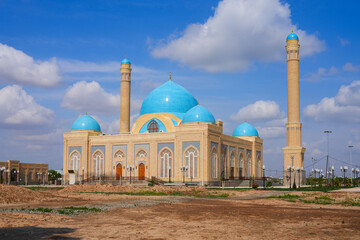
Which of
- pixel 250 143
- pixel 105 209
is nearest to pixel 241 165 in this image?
pixel 250 143

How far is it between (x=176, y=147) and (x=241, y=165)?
40.3 ft

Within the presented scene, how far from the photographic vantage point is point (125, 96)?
184 ft

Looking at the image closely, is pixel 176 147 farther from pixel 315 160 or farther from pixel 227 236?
pixel 227 236

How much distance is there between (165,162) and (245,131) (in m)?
15.8

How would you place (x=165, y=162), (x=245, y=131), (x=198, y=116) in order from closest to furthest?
(x=198, y=116) < (x=165, y=162) < (x=245, y=131)

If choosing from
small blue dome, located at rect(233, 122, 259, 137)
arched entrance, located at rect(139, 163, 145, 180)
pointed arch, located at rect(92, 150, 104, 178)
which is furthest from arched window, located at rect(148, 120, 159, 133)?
small blue dome, located at rect(233, 122, 259, 137)

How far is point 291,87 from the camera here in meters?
51.6

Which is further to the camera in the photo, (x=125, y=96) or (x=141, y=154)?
(x=125, y=96)

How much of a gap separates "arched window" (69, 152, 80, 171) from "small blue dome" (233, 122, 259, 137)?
2228 cm

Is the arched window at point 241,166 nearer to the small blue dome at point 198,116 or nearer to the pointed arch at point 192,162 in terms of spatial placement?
the small blue dome at point 198,116

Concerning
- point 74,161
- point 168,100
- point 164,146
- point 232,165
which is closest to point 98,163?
point 74,161

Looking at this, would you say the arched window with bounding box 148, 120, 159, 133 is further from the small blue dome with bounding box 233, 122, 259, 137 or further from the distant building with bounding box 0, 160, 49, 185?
the distant building with bounding box 0, 160, 49, 185

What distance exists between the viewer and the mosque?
4625cm

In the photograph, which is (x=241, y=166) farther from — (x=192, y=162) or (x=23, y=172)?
(x=23, y=172)
